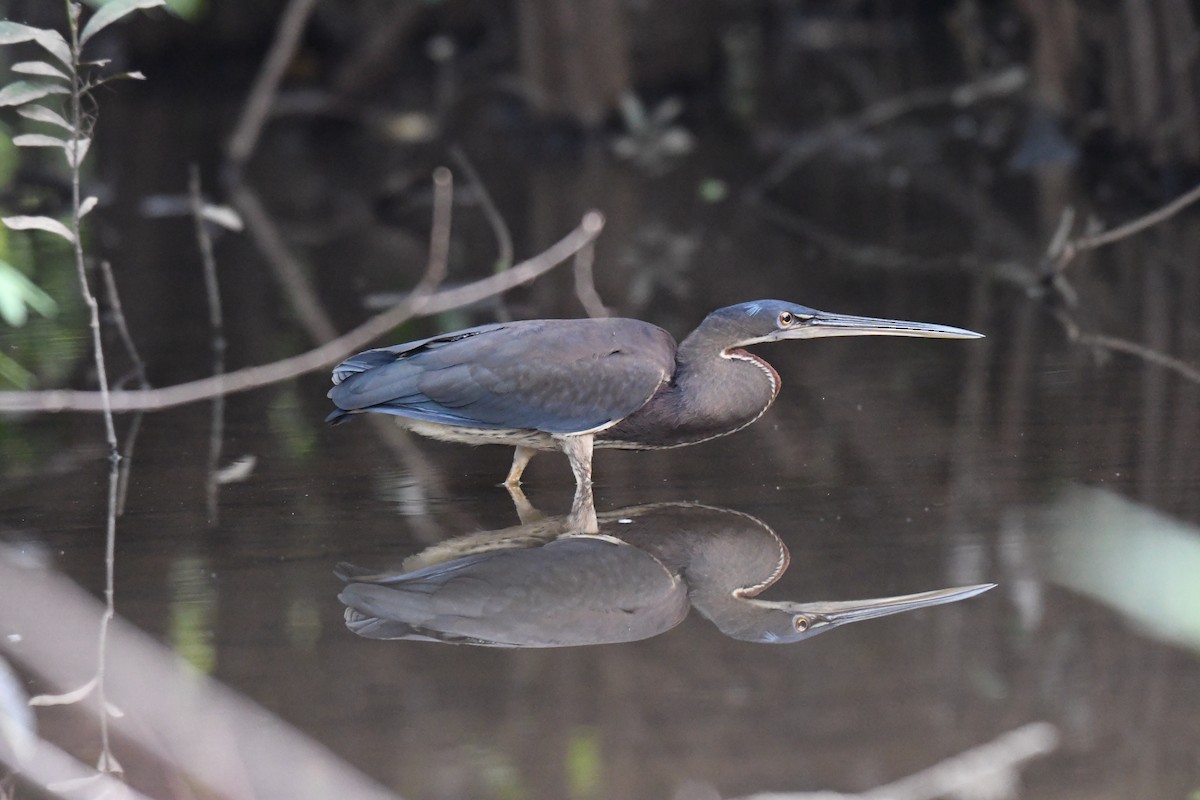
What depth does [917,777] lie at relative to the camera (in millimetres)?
2770

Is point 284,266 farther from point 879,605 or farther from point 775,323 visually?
point 879,605

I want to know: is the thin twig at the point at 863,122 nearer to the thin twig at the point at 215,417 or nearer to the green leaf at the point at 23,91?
the thin twig at the point at 215,417

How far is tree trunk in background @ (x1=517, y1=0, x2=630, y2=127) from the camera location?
1298 cm

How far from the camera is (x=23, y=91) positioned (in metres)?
4.03

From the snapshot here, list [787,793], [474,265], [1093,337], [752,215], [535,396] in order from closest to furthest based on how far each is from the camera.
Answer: [787,793], [535,396], [1093,337], [474,265], [752,215]

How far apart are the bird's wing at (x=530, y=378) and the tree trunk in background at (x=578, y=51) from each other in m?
8.90

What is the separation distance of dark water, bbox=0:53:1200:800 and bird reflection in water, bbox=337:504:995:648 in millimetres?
58

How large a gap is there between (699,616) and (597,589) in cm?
26

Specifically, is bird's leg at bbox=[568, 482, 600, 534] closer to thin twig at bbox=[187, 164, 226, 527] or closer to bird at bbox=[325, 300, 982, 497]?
bird at bbox=[325, 300, 982, 497]

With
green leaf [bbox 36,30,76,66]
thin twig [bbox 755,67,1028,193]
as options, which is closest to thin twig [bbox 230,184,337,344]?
green leaf [bbox 36,30,76,66]

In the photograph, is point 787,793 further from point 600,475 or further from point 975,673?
point 600,475

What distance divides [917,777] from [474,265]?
5952 mm

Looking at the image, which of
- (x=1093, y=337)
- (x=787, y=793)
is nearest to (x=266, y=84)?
(x=1093, y=337)

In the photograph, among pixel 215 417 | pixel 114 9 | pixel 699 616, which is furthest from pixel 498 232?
pixel 699 616
